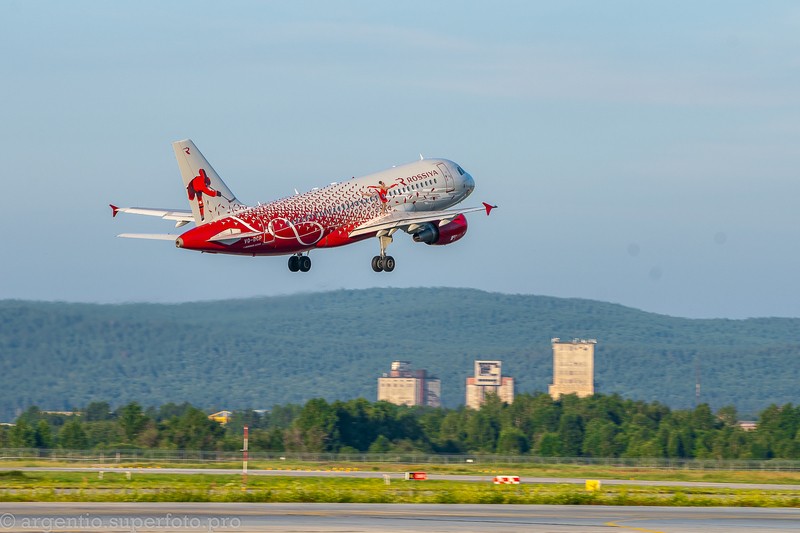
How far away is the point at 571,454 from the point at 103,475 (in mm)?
88777

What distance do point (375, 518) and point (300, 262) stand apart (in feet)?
87.6

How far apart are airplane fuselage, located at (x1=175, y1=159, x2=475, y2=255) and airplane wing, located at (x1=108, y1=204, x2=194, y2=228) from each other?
14.9ft

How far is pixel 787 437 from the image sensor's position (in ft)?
511

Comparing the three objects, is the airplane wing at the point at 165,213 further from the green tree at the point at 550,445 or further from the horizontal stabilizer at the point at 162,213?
the green tree at the point at 550,445

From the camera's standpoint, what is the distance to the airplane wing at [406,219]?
7194cm

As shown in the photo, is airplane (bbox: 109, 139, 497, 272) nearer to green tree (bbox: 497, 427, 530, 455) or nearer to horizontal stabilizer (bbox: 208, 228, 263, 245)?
horizontal stabilizer (bbox: 208, 228, 263, 245)

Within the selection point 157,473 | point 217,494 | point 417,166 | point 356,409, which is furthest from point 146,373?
point 217,494

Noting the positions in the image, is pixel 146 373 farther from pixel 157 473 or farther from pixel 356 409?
pixel 157 473

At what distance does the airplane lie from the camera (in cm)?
6644

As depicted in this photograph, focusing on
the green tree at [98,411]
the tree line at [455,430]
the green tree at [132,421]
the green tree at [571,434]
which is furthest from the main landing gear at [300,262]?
the green tree at [571,434]

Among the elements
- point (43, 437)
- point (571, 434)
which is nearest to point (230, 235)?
point (43, 437)

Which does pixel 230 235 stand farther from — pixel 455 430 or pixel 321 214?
pixel 455 430

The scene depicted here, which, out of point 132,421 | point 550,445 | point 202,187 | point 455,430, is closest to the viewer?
point 202,187

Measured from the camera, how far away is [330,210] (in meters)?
69.8
